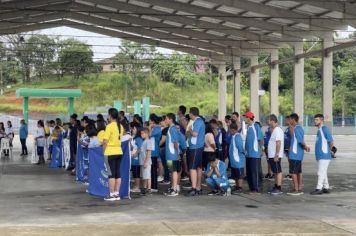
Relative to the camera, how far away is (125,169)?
11375 mm

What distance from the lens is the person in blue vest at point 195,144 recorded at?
1153cm

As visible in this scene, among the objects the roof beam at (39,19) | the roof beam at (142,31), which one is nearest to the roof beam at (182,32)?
the roof beam at (142,31)

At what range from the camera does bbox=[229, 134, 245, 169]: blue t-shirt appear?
476 inches

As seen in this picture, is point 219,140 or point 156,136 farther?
point 219,140

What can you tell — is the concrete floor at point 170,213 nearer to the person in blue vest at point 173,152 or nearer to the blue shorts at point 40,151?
the person in blue vest at point 173,152

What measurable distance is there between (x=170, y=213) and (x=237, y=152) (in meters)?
3.09

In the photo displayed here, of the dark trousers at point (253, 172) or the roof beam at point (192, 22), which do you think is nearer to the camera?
the dark trousers at point (253, 172)

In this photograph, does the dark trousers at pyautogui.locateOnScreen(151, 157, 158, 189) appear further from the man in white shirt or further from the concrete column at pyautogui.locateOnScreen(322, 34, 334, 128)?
the concrete column at pyautogui.locateOnScreen(322, 34, 334, 128)

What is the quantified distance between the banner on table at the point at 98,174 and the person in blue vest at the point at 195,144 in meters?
1.62

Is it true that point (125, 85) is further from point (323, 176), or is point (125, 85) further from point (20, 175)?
point (323, 176)

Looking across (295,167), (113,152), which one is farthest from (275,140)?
(113,152)

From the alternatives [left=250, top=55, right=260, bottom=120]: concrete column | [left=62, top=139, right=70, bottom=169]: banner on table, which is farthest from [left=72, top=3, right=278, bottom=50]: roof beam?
[left=62, top=139, right=70, bottom=169]: banner on table

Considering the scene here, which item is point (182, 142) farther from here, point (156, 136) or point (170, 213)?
point (170, 213)

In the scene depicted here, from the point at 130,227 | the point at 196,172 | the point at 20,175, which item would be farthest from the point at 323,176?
the point at 20,175
